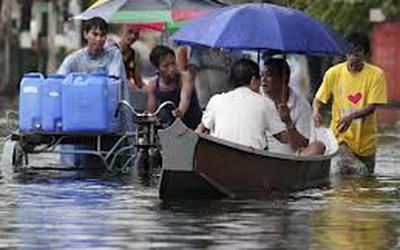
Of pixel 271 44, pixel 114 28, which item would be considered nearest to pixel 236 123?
pixel 271 44

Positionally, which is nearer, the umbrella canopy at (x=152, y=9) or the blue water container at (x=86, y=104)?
the blue water container at (x=86, y=104)

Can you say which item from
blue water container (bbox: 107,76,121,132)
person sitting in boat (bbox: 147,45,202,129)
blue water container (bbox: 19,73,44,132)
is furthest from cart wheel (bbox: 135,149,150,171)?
blue water container (bbox: 19,73,44,132)

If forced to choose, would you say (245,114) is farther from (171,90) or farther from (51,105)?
(171,90)

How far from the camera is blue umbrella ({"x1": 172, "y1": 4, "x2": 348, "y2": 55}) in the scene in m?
16.3

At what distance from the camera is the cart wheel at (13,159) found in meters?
18.8

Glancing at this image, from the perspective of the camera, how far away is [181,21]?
67.7 feet

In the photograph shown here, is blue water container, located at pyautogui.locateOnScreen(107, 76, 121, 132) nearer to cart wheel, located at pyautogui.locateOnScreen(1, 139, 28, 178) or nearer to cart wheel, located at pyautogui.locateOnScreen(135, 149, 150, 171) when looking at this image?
cart wheel, located at pyautogui.locateOnScreen(135, 149, 150, 171)

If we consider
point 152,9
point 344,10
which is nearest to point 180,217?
point 152,9

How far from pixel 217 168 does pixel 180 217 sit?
1280 millimetres

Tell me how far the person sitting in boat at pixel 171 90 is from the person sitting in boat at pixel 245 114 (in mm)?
2657

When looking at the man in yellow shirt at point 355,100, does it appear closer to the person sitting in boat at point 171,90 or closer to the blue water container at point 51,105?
the person sitting in boat at point 171,90

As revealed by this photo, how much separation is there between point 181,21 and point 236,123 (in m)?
5.29

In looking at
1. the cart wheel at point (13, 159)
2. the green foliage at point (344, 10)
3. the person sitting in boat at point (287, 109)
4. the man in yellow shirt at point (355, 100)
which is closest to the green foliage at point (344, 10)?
the green foliage at point (344, 10)

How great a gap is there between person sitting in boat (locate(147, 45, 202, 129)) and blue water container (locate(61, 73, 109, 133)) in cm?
90
